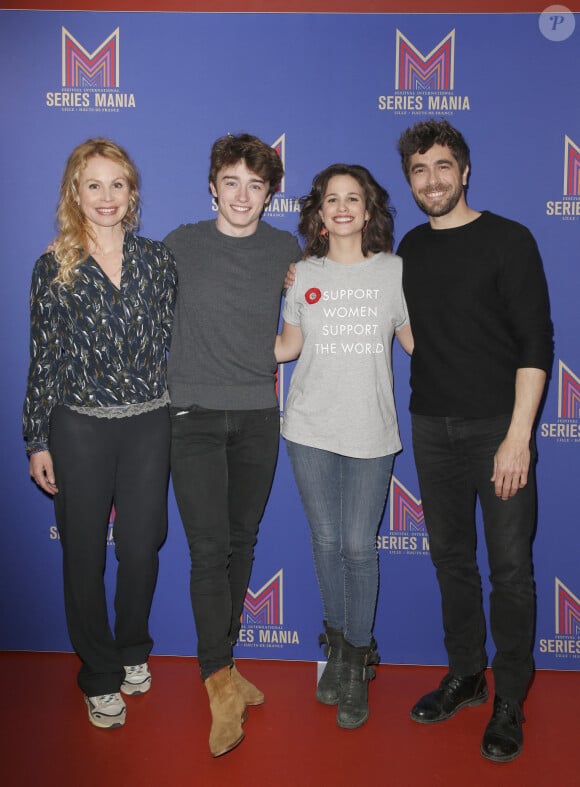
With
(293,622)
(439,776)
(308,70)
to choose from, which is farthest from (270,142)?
(439,776)

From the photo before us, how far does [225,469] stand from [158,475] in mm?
223

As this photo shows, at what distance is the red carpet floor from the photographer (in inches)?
83.4

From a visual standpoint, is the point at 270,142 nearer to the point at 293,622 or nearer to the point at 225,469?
the point at 225,469

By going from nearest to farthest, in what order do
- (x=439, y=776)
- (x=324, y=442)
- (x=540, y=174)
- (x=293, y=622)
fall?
1. (x=439, y=776)
2. (x=324, y=442)
3. (x=540, y=174)
4. (x=293, y=622)

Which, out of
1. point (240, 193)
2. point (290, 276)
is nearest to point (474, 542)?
point (290, 276)

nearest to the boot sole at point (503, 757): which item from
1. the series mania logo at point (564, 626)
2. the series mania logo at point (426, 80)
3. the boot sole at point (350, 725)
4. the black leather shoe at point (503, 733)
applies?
the black leather shoe at point (503, 733)

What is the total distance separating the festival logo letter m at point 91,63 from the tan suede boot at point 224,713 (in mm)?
2217

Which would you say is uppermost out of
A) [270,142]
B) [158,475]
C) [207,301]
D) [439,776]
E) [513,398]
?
[270,142]

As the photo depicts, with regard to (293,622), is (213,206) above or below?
above

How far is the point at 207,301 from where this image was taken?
7.55 ft

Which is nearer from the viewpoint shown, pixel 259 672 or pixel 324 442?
pixel 324 442

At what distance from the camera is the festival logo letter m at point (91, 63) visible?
2.69m

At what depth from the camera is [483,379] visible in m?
2.23

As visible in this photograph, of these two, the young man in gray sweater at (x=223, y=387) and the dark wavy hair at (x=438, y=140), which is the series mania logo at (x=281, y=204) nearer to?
the young man in gray sweater at (x=223, y=387)
